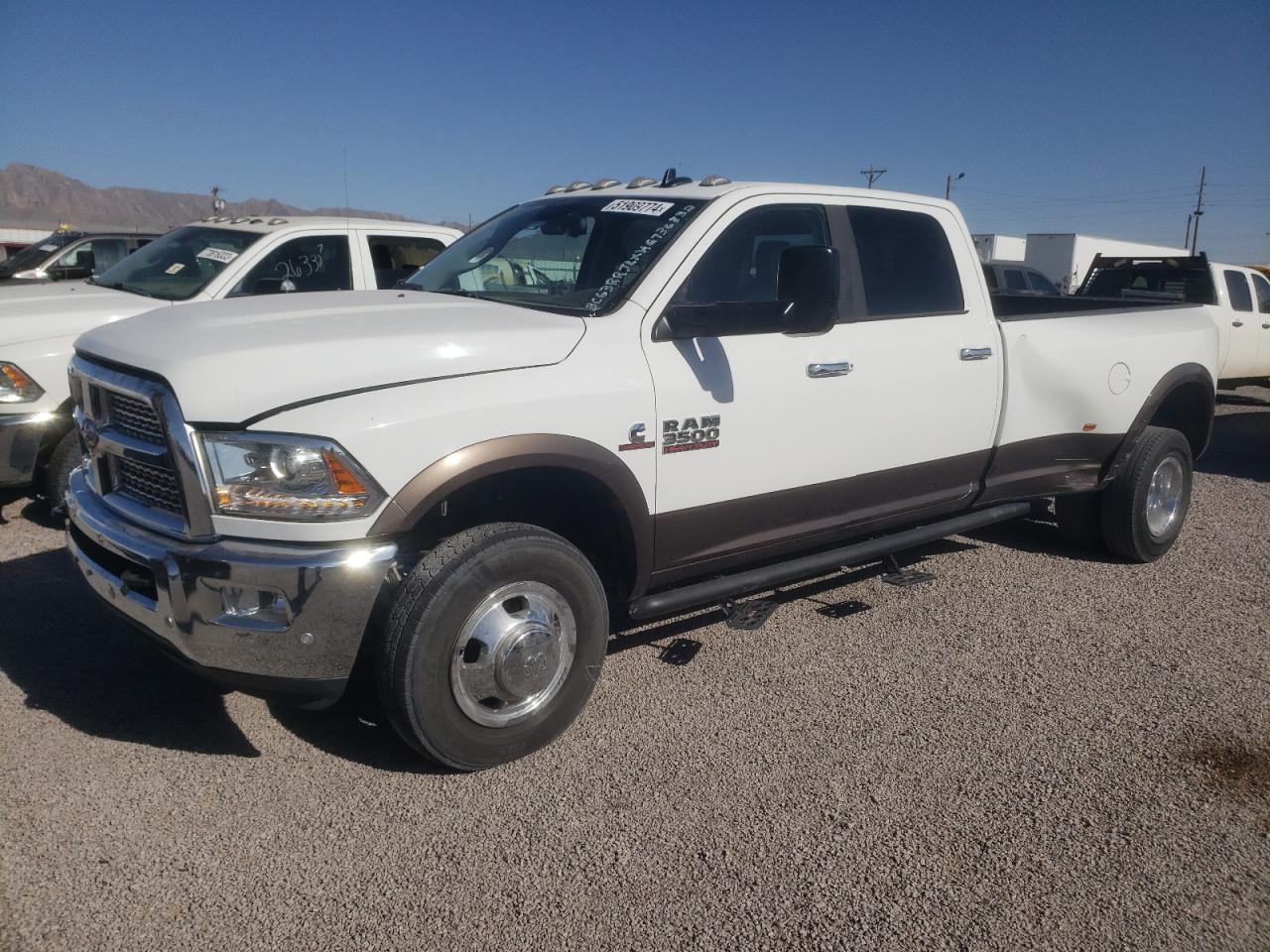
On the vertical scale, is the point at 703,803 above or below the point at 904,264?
below

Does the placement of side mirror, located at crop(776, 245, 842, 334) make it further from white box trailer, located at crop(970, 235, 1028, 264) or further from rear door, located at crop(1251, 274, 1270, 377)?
white box trailer, located at crop(970, 235, 1028, 264)

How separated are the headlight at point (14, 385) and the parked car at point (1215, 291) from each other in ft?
38.7

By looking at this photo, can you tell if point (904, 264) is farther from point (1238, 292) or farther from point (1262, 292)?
point (1262, 292)

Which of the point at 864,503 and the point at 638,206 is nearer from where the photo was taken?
the point at 638,206

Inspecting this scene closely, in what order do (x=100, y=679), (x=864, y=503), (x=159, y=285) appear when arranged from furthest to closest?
(x=159, y=285), (x=864, y=503), (x=100, y=679)

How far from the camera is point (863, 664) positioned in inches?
169

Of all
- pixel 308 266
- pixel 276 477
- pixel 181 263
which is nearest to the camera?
pixel 276 477

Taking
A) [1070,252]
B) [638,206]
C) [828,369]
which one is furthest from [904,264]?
[1070,252]

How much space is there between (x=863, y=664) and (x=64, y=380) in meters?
4.63

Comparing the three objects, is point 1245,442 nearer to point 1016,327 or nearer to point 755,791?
point 1016,327

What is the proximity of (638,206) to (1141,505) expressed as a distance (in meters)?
3.57

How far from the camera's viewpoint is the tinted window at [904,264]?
4402 mm

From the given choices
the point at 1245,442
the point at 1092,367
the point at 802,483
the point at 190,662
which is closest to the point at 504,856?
the point at 190,662

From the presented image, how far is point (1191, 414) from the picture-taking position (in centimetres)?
623
